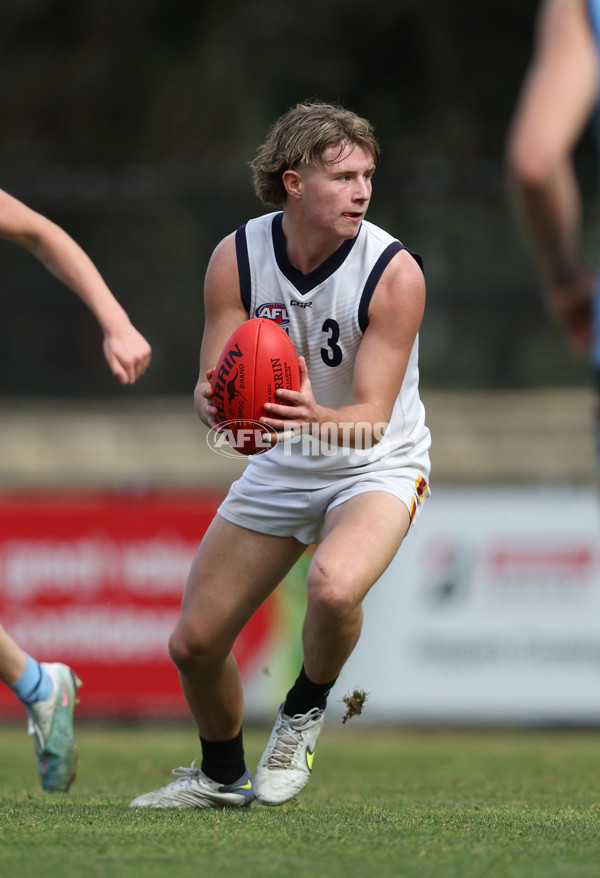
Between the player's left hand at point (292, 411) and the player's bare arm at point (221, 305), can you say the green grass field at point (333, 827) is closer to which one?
the player's left hand at point (292, 411)

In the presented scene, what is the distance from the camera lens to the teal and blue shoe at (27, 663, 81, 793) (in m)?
5.33

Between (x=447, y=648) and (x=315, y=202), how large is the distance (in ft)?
20.6

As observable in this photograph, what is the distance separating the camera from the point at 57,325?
1272cm

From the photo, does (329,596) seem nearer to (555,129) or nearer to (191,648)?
(191,648)

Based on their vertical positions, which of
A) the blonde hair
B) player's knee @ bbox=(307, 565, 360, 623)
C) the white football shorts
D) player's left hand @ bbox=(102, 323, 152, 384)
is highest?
the blonde hair

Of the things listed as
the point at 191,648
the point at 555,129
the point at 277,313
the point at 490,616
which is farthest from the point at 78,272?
the point at 490,616

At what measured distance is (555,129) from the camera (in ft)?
9.29

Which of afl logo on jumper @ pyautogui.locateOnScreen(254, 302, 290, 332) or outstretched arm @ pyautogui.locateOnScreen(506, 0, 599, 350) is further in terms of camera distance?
afl logo on jumper @ pyautogui.locateOnScreen(254, 302, 290, 332)

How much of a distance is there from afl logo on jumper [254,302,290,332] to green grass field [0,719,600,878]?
166 centimetres

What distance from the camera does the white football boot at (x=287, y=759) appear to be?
4.47 m

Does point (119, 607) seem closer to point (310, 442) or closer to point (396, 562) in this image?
point (396, 562)

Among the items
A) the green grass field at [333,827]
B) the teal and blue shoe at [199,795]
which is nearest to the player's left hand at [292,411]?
the green grass field at [333,827]

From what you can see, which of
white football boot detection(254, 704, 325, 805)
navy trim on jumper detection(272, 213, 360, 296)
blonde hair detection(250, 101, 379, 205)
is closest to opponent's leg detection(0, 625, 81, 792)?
white football boot detection(254, 704, 325, 805)

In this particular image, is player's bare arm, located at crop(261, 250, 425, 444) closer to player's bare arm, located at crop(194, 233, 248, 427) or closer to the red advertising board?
player's bare arm, located at crop(194, 233, 248, 427)
